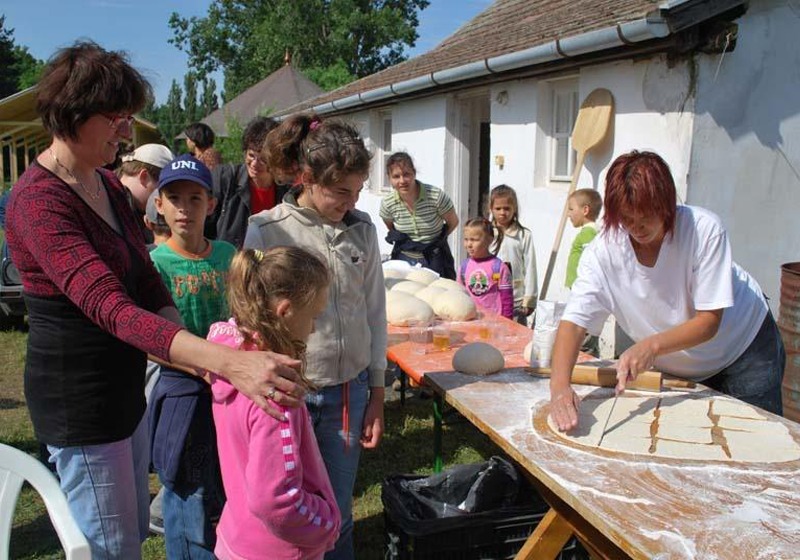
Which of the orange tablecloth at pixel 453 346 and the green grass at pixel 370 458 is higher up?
the orange tablecloth at pixel 453 346

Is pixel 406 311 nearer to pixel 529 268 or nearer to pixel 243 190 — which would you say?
pixel 243 190

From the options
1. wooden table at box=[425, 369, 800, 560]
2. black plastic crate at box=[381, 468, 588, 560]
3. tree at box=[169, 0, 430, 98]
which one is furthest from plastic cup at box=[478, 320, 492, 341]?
tree at box=[169, 0, 430, 98]

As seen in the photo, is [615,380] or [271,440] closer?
[271,440]

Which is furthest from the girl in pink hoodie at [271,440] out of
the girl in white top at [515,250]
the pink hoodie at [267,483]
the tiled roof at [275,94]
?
the tiled roof at [275,94]

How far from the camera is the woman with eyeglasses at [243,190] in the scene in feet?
12.1

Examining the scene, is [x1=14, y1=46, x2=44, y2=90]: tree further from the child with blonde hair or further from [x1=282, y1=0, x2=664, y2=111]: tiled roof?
the child with blonde hair

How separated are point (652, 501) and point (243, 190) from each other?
277 cm

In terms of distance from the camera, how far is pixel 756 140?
4.84 m

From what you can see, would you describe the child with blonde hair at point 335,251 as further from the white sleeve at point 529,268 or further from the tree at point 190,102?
the tree at point 190,102

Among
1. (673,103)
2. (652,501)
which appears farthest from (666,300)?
(673,103)

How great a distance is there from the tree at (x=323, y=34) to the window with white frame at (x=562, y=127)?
27.9 meters

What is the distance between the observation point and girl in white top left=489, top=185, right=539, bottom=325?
5.14 m

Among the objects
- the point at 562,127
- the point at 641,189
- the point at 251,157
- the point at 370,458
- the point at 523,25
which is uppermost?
the point at 523,25

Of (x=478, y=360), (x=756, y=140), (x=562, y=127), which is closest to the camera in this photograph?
(x=478, y=360)
